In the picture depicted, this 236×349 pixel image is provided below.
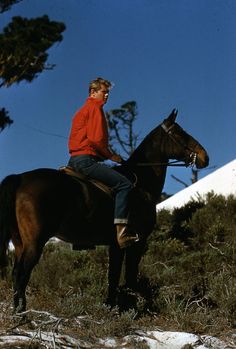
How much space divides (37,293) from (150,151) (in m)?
2.58

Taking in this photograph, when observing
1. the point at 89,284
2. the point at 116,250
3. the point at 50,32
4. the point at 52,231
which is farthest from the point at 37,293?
the point at 50,32

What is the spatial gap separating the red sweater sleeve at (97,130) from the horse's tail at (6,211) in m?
1.06

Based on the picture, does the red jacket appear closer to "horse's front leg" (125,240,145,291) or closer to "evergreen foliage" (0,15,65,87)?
"horse's front leg" (125,240,145,291)

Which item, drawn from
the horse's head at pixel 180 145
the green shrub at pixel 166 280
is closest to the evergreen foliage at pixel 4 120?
the green shrub at pixel 166 280

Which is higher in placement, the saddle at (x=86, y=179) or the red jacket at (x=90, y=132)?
the red jacket at (x=90, y=132)

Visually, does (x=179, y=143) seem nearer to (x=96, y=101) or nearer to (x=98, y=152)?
(x=98, y=152)

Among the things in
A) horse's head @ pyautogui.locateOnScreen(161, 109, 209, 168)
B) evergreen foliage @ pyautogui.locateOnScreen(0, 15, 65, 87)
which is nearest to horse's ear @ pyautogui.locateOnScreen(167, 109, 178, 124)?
horse's head @ pyautogui.locateOnScreen(161, 109, 209, 168)

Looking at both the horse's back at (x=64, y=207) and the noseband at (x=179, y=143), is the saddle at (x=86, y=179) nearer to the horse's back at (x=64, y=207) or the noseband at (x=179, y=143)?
the horse's back at (x=64, y=207)

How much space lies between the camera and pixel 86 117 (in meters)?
7.72

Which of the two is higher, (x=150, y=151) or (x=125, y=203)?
(x=150, y=151)

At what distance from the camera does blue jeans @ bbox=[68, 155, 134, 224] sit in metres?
7.59

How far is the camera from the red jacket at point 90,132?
7.59 metres

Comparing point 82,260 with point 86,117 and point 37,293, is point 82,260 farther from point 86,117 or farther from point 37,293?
point 86,117

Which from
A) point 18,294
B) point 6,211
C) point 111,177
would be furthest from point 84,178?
point 18,294
